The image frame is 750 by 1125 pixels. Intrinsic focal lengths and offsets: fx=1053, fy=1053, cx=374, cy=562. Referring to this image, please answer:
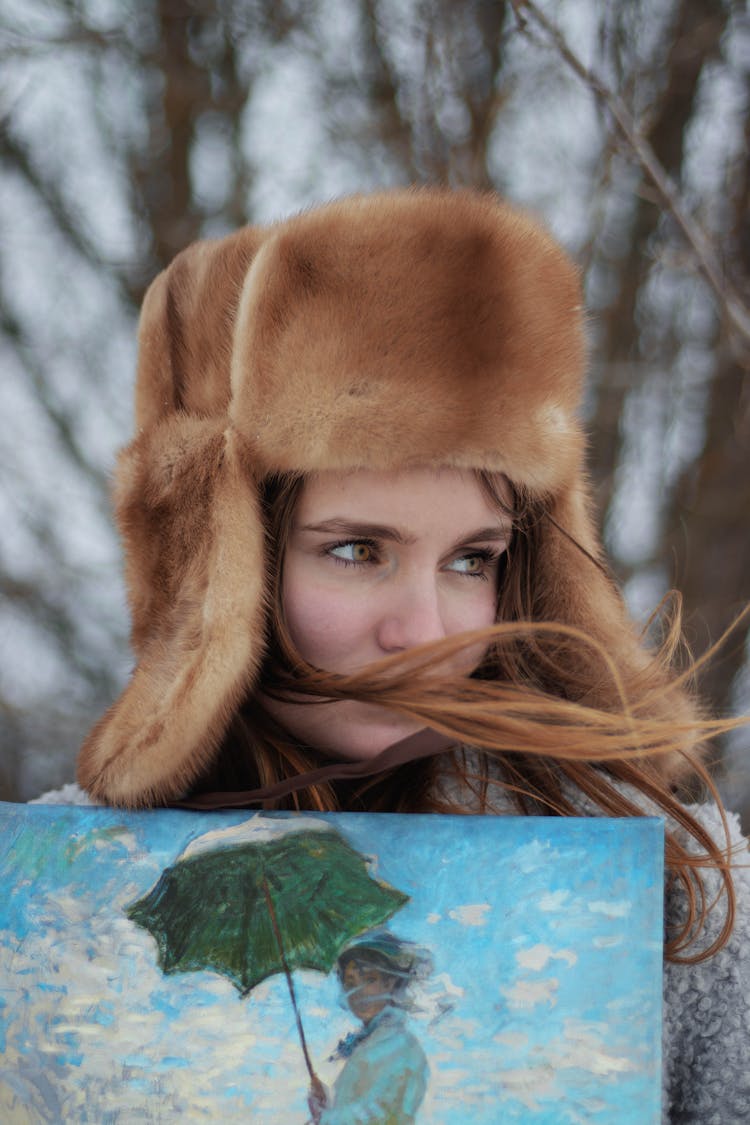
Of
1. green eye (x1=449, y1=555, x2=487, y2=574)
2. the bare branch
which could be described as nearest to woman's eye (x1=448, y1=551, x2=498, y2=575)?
green eye (x1=449, y1=555, x2=487, y2=574)

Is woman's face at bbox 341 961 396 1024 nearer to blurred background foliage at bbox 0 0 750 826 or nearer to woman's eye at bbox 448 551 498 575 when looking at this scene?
woman's eye at bbox 448 551 498 575

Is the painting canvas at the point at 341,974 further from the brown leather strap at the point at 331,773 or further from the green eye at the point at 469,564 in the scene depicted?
the green eye at the point at 469,564

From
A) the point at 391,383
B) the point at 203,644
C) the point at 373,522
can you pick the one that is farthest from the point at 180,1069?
the point at 391,383

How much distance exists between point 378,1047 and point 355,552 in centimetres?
53

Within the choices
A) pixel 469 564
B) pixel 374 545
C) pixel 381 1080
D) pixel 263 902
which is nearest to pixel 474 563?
pixel 469 564

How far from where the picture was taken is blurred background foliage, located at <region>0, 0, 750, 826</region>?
3086mm

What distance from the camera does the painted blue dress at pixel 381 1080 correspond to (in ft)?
3.09

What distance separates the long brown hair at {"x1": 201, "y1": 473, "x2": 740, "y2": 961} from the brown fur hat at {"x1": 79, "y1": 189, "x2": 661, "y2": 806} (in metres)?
0.07

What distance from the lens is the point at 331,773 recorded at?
112 cm

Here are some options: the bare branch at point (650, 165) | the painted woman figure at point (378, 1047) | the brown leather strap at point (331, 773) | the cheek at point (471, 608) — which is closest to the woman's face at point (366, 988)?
the painted woman figure at point (378, 1047)

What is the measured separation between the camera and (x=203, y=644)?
3.80ft

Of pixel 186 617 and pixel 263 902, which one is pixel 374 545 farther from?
pixel 263 902

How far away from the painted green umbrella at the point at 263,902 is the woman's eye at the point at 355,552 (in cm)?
32

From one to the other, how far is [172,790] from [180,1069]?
28 cm
